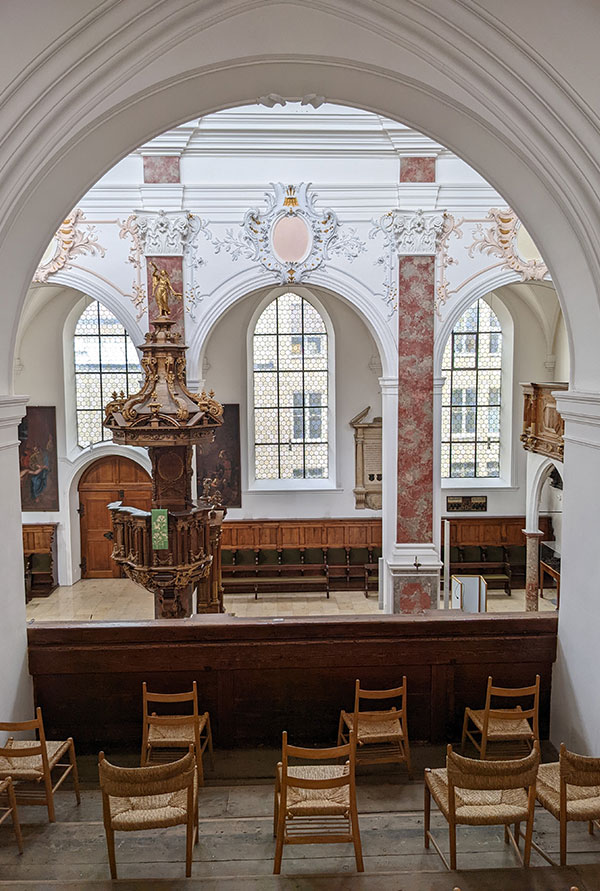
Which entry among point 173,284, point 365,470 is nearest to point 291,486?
point 365,470

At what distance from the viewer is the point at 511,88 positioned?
4.56 metres

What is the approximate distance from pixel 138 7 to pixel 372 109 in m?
1.82

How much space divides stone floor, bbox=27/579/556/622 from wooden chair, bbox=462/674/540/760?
847 cm

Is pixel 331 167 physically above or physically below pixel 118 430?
above

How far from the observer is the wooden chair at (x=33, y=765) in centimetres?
458

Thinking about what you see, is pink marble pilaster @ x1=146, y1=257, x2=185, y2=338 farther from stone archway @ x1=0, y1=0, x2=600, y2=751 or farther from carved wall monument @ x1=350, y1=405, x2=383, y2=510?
stone archway @ x1=0, y1=0, x2=600, y2=751

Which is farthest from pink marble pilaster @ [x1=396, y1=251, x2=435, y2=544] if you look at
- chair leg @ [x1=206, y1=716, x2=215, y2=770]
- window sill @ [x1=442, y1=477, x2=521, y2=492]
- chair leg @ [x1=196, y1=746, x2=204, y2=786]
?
chair leg @ [x1=196, y1=746, x2=204, y2=786]

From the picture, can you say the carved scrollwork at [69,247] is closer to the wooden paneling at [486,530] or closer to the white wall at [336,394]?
the white wall at [336,394]

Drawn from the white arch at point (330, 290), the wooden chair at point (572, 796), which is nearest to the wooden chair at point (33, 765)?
the wooden chair at point (572, 796)

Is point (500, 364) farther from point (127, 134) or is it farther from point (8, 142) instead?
point (8, 142)

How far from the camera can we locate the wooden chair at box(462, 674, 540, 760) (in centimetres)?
528

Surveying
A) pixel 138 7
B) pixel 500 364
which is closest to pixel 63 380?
pixel 500 364

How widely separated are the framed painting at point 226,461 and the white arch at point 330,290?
3.81 metres

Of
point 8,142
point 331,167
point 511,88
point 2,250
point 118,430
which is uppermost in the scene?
point 331,167
